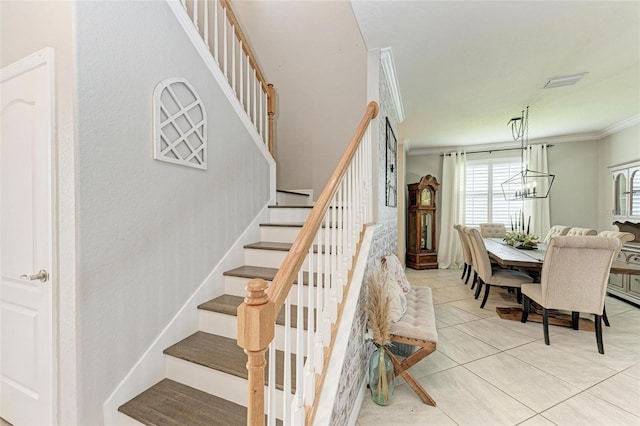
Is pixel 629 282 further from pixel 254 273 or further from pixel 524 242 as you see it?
pixel 254 273

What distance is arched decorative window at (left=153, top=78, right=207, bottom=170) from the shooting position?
172 centimetres

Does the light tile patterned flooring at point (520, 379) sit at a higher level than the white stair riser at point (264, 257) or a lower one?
lower

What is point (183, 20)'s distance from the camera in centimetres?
190

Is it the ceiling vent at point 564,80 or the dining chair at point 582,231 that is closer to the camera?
the ceiling vent at point 564,80

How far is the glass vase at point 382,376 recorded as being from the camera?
1885mm

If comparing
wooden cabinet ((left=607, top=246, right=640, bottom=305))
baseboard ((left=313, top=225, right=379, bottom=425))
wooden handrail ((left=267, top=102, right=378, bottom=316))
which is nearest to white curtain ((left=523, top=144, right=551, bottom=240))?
wooden cabinet ((left=607, top=246, right=640, bottom=305))

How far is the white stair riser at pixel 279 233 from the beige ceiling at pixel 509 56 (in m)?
1.77

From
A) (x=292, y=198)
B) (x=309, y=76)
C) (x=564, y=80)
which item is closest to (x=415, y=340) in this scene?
(x=292, y=198)

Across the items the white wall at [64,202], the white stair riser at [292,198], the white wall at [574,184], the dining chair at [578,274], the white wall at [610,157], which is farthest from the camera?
the white wall at [574,184]

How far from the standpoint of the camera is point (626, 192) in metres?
4.26

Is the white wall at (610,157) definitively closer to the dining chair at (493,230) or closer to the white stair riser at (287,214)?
the dining chair at (493,230)

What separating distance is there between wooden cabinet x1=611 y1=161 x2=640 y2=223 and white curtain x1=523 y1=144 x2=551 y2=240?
0.94 meters

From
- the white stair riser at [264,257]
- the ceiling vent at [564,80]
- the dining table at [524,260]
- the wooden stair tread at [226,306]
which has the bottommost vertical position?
the wooden stair tread at [226,306]

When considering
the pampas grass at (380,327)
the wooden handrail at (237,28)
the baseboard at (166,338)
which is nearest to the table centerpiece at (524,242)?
the pampas grass at (380,327)
